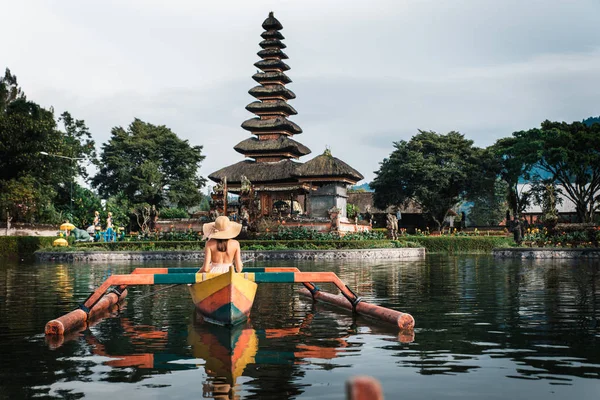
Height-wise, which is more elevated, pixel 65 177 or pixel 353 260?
pixel 65 177

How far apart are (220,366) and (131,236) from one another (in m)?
44.7

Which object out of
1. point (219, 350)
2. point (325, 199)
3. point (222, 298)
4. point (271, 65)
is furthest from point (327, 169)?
point (219, 350)

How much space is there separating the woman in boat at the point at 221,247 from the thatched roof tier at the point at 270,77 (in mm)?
49997

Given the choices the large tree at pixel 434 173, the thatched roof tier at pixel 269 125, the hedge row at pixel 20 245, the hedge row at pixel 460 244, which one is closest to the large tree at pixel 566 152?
the hedge row at pixel 460 244

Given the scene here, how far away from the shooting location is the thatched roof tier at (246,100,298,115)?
59.9 meters

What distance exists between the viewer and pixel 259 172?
57031 millimetres

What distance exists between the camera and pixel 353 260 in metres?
35.4

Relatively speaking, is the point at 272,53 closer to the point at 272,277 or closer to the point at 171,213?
the point at 171,213

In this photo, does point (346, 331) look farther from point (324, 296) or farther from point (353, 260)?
point (353, 260)

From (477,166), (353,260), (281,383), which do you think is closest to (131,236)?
(353,260)

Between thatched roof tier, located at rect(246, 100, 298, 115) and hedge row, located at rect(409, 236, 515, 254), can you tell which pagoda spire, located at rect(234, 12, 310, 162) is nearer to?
thatched roof tier, located at rect(246, 100, 298, 115)

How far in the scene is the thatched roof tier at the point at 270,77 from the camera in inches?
2393

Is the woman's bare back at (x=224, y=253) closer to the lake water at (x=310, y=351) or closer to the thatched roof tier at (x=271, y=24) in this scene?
the lake water at (x=310, y=351)

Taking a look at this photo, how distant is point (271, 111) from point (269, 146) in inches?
152
